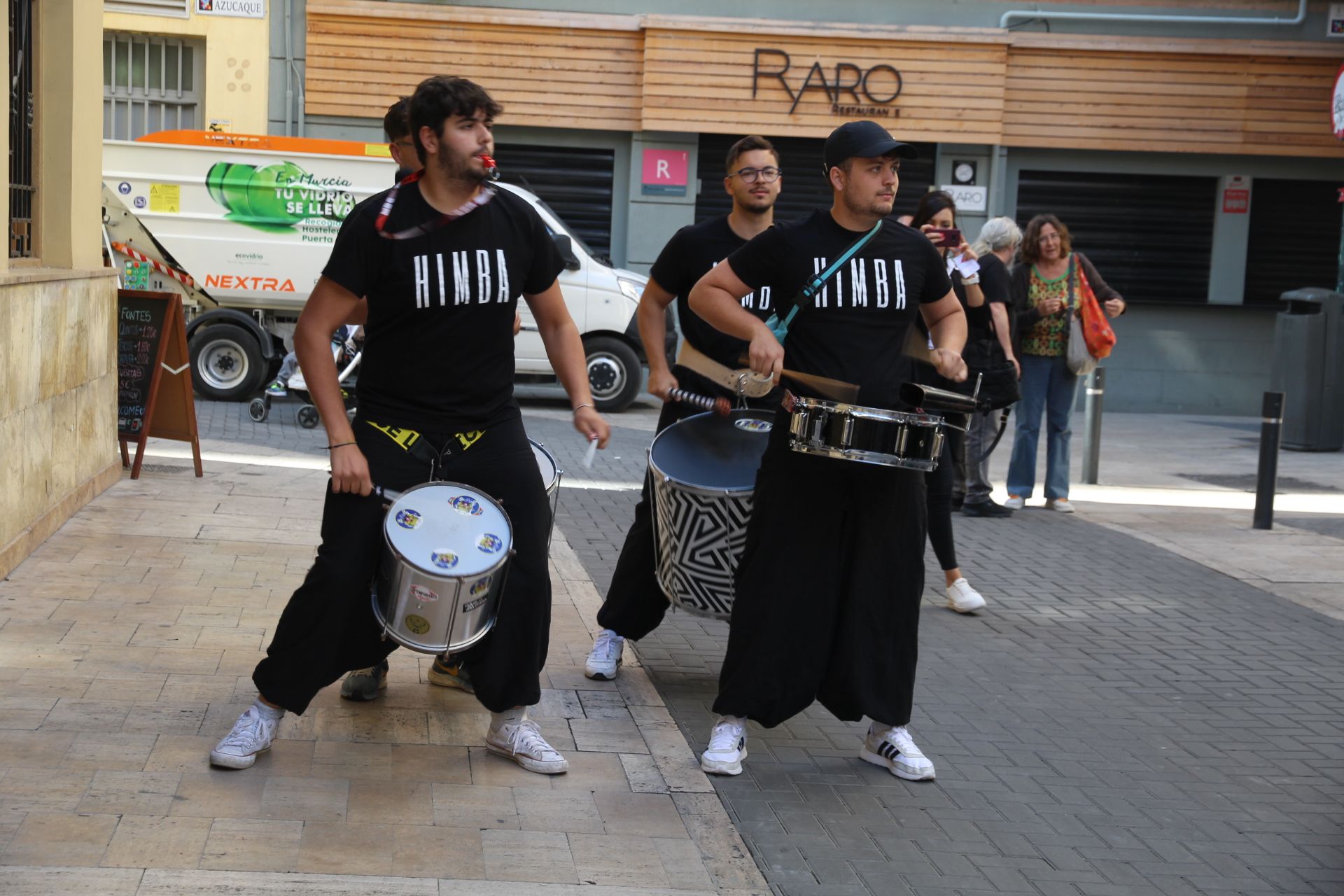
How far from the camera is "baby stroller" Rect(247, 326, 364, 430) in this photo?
12625 mm

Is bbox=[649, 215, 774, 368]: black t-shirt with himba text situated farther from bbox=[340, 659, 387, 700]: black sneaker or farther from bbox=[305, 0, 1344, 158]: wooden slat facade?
bbox=[305, 0, 1344, 158]: wooden slat facade

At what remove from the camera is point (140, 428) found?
32.0ft

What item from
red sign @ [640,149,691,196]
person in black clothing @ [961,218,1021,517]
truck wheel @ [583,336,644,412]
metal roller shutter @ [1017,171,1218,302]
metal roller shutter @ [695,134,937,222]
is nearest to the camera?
person in black clothing @ [961,218,1021,517]

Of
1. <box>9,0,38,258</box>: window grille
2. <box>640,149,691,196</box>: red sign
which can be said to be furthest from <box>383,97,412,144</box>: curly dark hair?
<box>640,149,691,196</box>: red sign

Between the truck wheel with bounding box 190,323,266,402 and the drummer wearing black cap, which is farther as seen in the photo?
the truck wheel with bounding box 190,323,266,402

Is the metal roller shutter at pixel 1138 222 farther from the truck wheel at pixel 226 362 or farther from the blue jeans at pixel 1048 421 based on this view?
the truck wheel at pixel 226 362

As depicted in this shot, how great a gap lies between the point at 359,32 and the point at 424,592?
49.4 ft

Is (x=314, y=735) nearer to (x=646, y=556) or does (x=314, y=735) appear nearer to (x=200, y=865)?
(x=200, y=865)

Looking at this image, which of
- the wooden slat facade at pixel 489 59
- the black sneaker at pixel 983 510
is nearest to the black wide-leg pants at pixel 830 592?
the black sneaker at pixel 983 510

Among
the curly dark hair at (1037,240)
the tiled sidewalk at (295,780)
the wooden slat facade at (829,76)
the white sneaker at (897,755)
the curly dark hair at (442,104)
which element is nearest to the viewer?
the tiled sidewalk at (295,780)

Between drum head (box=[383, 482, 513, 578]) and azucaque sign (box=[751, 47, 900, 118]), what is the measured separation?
14.7 m

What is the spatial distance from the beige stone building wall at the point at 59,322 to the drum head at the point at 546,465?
8.88ft

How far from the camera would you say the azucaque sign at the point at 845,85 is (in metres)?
18.5

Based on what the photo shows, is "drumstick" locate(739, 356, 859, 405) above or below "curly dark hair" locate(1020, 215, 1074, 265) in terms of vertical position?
below
